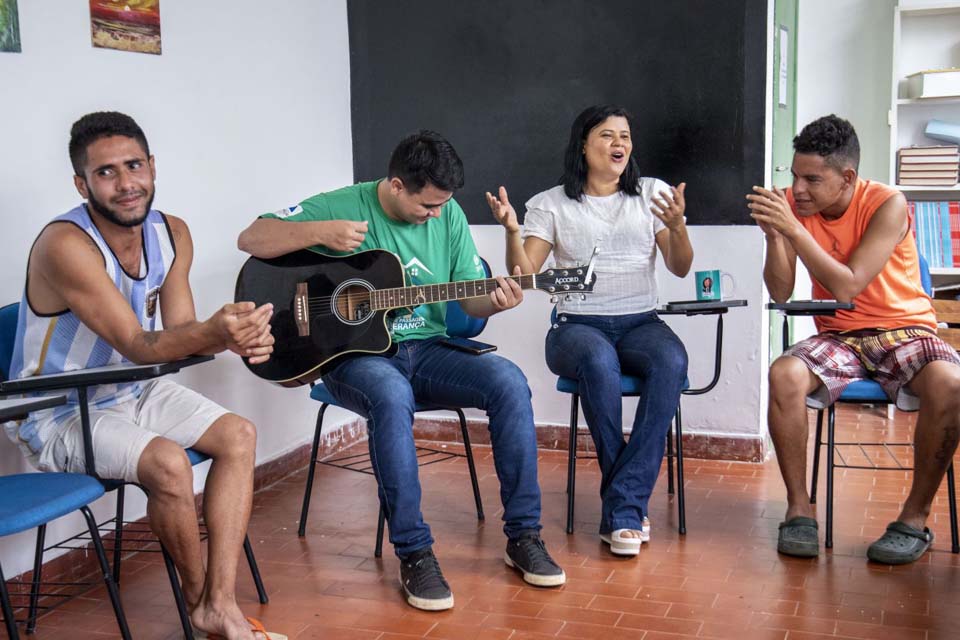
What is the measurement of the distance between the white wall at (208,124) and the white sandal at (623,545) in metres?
1.54

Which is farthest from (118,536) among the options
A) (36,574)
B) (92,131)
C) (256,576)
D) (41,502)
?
(92,131)

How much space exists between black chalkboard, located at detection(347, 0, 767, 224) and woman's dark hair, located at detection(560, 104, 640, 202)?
2.26 ft

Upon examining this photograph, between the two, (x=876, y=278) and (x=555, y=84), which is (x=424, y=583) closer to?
(x=876, y=278)

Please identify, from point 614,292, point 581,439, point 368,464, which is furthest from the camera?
point 581,439

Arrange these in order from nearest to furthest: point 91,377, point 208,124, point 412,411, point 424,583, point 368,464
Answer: point 91,377, point 424,583, point 412,411, point 208,124, point 368,464

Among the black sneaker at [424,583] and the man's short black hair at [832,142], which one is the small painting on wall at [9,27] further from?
the man's short black hair at [832,142]

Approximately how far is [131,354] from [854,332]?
7.33 ft

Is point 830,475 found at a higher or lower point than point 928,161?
lower

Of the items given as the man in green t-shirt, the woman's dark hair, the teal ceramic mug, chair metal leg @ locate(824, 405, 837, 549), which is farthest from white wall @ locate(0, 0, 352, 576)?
chair metal leg @ locate(824, 405, 837, 549)

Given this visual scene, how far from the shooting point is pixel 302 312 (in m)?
3.11

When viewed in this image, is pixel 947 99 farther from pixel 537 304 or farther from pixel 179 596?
pixel 179 596

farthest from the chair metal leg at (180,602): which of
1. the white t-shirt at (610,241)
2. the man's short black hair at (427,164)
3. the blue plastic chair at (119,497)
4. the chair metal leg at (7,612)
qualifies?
the white t-shirt at (610,241)

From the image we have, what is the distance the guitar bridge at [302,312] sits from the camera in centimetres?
311

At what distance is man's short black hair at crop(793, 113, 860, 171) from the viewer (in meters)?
3.24
